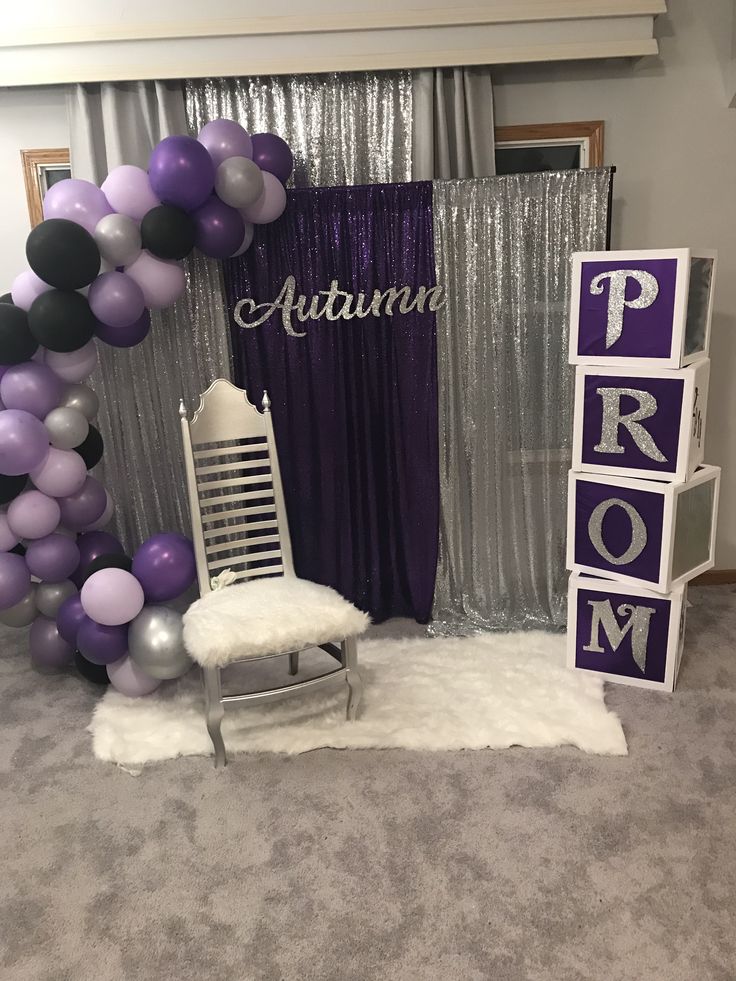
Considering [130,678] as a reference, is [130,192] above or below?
above

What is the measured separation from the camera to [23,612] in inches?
114

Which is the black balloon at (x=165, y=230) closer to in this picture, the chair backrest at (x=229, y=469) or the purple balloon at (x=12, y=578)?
the chair backrest at (x=229, y=469)

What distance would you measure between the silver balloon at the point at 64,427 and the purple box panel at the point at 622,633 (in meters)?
1.82

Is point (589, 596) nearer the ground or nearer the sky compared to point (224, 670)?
nearer the sky

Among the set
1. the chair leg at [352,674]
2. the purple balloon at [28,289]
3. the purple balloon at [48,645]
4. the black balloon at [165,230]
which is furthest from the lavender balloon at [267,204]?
the purple balloon at [48,645]

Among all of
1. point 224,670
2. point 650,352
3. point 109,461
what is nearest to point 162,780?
point 224,670

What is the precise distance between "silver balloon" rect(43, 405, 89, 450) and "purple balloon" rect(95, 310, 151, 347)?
0.94 ft

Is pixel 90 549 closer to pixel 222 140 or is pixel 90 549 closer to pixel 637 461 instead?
pixel 222 140

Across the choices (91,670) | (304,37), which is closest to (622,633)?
(91,670)

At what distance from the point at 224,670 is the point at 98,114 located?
2.21 m

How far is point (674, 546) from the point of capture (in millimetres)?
2688

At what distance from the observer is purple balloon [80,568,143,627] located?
2.58m

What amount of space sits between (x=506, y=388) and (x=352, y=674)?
1.38 meters

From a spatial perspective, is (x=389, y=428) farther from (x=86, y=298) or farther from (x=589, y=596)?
(x=86, y=298)
